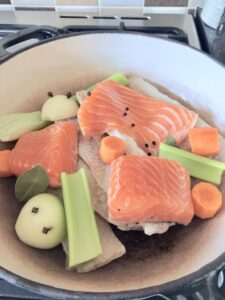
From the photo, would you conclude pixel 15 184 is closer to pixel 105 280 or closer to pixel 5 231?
pixel 5 231

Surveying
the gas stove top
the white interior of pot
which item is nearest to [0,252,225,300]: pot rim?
the white interior of pot

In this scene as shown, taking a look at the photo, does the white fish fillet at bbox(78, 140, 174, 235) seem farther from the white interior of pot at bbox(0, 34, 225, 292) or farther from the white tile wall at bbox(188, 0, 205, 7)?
the white tile wall at bbox(188, 0, 205, 7)

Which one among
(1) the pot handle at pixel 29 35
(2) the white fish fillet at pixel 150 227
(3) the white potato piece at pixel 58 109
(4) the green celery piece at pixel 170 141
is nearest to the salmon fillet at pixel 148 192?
(2) the white fish fillet at pixel 150 227

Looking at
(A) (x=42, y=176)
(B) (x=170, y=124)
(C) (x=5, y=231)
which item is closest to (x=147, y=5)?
(B) (x=170, y=124)

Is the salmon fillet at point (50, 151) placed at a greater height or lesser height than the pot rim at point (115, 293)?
lesser

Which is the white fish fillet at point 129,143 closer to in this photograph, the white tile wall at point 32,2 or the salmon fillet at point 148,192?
the salmon fillet at point 148,192

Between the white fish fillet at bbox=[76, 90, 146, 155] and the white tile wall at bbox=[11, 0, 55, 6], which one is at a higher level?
the white tile wall at bbox=[11, 0, 55, 6]
